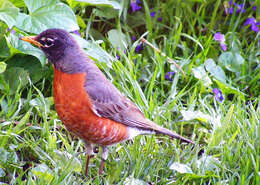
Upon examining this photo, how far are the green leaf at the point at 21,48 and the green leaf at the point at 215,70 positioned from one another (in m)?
1.54

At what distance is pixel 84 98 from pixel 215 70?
1.72 metres

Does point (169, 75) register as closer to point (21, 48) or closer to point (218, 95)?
point (218, 95)

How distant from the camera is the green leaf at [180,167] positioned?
309cm

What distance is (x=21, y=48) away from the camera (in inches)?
144

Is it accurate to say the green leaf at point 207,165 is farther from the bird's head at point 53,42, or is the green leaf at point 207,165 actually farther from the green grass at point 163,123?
the bird's head at point 53,42

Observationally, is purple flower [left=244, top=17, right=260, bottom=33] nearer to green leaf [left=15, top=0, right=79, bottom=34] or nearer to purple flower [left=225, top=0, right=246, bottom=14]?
purple flower [left=225, top=0, right=246, bottom=14]

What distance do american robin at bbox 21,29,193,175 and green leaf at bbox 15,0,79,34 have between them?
1.46 ft

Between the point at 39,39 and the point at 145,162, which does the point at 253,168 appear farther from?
the point at 39,39

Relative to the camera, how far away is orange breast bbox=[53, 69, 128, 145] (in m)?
2.99

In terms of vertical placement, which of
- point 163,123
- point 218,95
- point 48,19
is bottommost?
point 163,123

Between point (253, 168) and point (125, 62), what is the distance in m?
1.55

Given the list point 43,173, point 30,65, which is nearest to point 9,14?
point 30,65

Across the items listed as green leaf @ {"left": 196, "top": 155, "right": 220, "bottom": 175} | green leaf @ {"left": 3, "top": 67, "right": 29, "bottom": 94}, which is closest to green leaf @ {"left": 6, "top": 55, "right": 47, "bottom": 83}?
green leaf @ {"left": 3, "top": 67, "right": 29, "bottom": 94}

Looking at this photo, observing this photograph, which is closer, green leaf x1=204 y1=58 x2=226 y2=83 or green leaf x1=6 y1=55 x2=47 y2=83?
green leaf x1=6 y1=55 x2=47 y2=83
